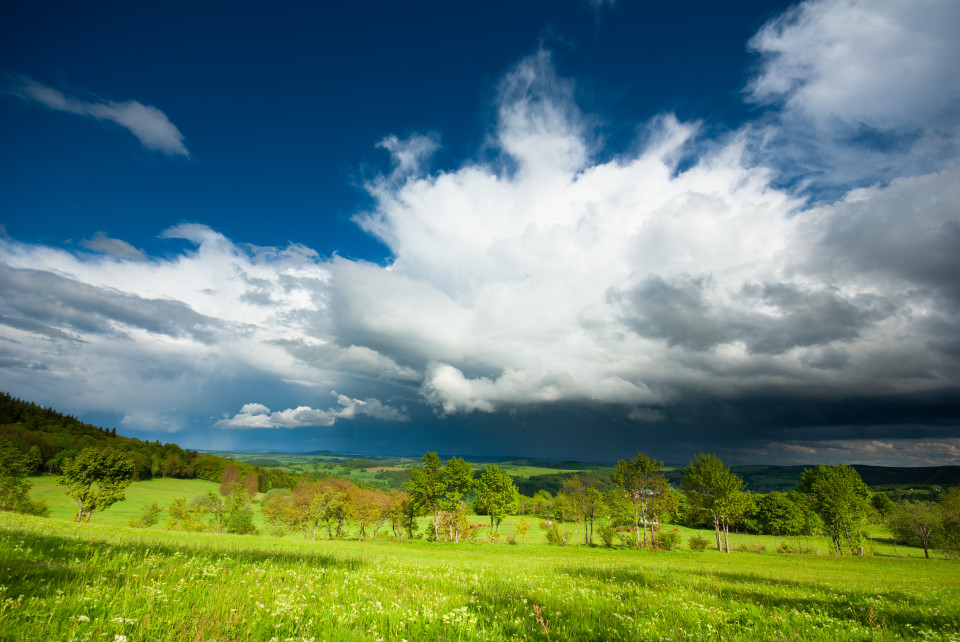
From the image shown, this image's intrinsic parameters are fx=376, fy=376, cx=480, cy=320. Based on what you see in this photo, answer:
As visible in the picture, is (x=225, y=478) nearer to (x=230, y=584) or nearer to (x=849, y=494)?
(x=230, y=584)

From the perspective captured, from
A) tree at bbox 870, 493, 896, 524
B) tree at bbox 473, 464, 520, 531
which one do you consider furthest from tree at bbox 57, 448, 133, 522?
tree at bbox 870, 493, 896, 524

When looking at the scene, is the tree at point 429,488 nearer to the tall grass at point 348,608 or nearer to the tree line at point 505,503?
the tree line at point 505,503

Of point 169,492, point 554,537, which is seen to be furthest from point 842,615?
point 169,492

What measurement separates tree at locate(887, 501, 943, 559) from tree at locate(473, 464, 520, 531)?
78.2m

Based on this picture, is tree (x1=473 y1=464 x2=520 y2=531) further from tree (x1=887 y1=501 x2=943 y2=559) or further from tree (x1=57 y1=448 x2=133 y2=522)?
tree (x1=887 y1=501 x2=943 y2=559)

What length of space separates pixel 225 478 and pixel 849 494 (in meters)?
172

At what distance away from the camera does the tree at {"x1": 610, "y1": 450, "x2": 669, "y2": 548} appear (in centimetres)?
6126

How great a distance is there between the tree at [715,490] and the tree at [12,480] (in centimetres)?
12513

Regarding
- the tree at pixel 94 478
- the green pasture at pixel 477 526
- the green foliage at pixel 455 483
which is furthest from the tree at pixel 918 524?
the tree at pixel 94 478

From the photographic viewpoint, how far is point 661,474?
62.3 m

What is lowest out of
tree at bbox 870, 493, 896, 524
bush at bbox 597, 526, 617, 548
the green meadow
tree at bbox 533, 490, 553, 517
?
tree at bbox 533, 490, 553, 517

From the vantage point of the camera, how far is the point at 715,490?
2584 inches

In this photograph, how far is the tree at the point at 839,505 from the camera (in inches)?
2739

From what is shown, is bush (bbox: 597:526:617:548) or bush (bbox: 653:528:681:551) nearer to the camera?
bush (bbox: 653:528:681:551)
